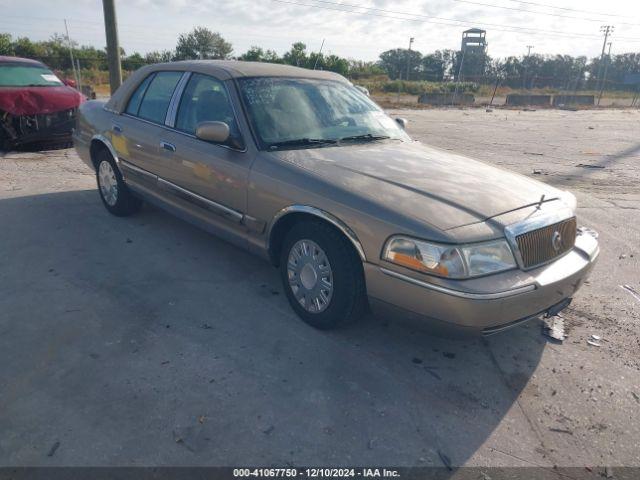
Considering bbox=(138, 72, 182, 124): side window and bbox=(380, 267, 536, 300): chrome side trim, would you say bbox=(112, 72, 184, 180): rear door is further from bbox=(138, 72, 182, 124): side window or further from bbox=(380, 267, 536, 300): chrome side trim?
bbox=(380, 267, 536, 300): chrome side trim

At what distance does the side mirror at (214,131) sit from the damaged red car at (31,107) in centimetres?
652

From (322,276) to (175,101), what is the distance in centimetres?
224

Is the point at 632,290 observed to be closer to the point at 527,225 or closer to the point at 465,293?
the point at 527,225

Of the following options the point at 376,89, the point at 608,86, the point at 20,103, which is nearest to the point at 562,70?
the point at 608,86

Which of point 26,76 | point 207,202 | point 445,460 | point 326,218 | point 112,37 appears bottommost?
point 445,460

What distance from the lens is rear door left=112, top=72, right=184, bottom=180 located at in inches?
173

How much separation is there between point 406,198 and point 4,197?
18.1 feet

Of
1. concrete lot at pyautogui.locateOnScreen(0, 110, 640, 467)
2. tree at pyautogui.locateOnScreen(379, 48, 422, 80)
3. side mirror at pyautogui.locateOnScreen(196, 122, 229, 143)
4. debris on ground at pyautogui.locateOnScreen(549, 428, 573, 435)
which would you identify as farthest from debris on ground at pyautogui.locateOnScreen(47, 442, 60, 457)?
tree at pyautogui.locateOnScreen(379, 48, 422, 80)

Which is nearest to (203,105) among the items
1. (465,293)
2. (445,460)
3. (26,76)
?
(465,293)

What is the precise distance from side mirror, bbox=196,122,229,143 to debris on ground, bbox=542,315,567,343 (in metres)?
2.66

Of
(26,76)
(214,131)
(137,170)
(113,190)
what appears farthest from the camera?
(26,76)

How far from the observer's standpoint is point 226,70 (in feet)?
13.1

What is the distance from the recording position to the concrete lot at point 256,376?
7.71 feet

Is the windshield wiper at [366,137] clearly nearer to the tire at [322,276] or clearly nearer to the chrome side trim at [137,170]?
the tire at [322,276]
